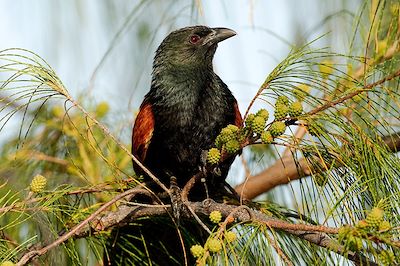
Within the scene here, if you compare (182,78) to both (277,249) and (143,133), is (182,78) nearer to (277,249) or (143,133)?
(143,133)

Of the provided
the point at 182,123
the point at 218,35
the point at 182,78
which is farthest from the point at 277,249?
the point at 218,35

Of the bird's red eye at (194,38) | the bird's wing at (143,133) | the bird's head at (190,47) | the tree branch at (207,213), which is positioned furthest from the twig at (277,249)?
the bird's red eye at (194,38)

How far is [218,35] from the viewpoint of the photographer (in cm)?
368

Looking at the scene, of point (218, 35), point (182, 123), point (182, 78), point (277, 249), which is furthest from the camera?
point (218, 35)

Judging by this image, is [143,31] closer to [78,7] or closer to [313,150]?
[78,7]

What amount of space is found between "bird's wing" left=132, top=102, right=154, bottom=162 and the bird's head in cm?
38

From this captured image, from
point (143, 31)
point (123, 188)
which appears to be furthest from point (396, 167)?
point (143, 31)

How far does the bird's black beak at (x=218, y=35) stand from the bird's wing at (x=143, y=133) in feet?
1.81

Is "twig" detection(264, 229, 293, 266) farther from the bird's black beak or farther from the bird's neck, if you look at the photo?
the bird's black beak

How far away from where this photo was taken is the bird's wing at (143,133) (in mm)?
3357

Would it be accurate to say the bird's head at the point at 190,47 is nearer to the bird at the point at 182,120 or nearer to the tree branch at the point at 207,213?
the bird at the point at 182,120

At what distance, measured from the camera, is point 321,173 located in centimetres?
232

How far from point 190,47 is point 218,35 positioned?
16 cm

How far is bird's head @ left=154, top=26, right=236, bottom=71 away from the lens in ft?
12.0
